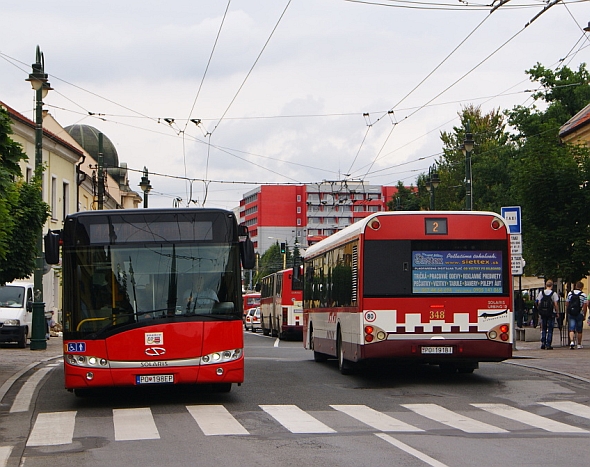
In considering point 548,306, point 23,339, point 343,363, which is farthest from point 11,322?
point 548,306

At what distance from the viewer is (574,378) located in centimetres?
1827

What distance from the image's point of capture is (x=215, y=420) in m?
12.6

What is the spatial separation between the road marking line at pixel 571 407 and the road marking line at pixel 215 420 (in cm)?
443

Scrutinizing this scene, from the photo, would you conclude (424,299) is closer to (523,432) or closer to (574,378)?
→ (574,378)

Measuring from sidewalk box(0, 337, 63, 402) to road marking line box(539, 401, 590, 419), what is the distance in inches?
323

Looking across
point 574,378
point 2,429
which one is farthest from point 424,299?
point 2,429

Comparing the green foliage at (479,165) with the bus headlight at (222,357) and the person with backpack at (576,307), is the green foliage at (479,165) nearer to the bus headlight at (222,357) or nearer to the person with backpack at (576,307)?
the person with backpack at (576,307)

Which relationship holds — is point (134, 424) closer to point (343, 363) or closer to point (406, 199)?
point (343, 363)

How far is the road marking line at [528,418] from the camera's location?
11750mm

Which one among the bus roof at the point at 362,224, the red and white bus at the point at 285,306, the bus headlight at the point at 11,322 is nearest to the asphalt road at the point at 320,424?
the bus roof at the point at 362,224

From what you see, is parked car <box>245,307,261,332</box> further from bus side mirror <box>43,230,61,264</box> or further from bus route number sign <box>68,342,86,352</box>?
bus route number sign <box>68,342,86,352</box>

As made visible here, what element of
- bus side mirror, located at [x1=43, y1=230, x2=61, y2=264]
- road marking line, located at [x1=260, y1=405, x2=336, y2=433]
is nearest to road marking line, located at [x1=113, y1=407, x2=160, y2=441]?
road marking line, located at [x1=260, y1=405, x2=336, y2=433]

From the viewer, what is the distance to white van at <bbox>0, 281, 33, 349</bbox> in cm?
3077

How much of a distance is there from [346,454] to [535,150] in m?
21.8
